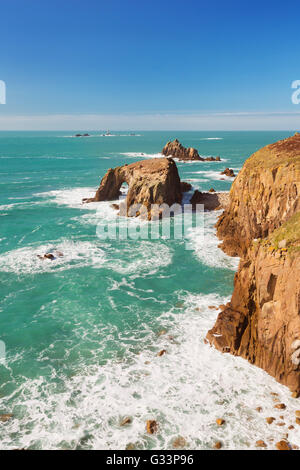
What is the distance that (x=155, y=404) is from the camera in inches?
566

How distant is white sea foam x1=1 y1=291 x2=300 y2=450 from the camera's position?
1266cm

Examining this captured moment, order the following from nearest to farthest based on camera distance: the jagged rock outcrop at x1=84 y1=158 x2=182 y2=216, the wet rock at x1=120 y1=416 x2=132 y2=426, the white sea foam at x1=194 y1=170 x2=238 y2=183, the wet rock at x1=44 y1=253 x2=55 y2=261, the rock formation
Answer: the wet rock at x1=120 y1=416 x2=132 y2=426
the wet rock at x1=44 y1=253 x2=55 y2=261
the jagged rock outcrop at x1=84 y1=158 x2=182 y2=216
the rock formation
the white sea foam at x1=194 y1=170 x2=238 y2=183

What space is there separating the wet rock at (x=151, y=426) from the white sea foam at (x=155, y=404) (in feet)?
0.72

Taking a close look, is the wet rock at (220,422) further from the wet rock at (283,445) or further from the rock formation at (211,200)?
the rock formation at (211,200)

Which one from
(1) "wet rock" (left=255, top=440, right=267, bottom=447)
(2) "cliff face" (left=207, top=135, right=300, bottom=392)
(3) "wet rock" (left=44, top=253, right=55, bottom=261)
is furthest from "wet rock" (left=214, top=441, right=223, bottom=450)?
(3) "wet rock" (left=44, top=253, right=55, bottom=261)

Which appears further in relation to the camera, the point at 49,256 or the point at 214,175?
the point at 214,175

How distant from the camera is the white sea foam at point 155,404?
1266 centimetres

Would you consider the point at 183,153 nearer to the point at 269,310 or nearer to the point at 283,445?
the point at 269,310

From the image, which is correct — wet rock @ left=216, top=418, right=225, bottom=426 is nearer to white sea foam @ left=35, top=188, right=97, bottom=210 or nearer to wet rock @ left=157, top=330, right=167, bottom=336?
wet rock @ left=157, top=330, right=167, bottom=336

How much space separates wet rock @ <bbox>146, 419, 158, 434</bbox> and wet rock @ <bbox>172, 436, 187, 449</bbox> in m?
0.97

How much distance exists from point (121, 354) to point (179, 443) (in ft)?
20.8

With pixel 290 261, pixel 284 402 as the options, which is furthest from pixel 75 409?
pixel 290 261

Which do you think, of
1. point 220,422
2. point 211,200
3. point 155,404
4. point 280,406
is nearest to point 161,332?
point 155,404
